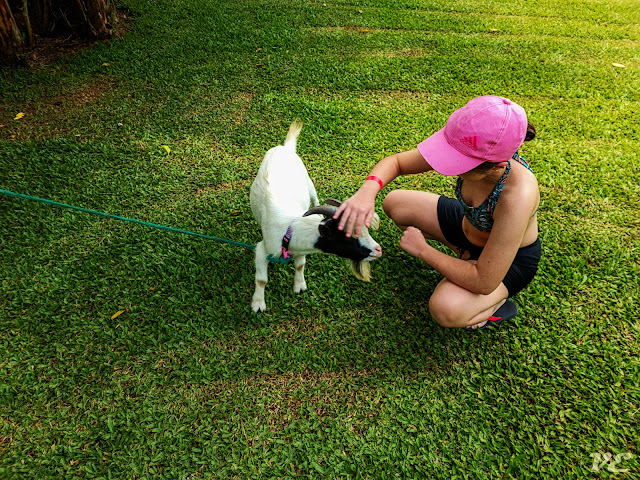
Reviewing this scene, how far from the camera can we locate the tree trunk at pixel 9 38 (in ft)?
15.0

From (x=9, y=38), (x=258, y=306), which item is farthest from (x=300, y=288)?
(x=9, y=38)

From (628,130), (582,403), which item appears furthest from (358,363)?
(628,130)

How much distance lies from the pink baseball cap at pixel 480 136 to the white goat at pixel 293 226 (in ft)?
1.86

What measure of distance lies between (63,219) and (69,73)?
2.65 meters

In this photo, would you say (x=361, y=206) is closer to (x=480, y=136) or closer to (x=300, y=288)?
(x=480, y=136)

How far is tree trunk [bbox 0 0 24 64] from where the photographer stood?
458 centimetres

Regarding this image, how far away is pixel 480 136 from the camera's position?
1700 mm

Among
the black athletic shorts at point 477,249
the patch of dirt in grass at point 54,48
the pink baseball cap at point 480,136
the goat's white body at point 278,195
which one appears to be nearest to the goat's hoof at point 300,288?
the goat's white body at point 278,195

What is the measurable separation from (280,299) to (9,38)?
4.93 m

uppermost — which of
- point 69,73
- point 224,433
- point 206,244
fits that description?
point 69,73

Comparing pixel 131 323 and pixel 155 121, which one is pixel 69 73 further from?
pixel 131 323

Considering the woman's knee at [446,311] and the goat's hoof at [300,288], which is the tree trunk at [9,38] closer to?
the goat's hoof at [300,288]

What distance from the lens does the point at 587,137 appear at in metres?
4.12

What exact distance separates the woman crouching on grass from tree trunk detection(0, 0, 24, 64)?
16.7ft
